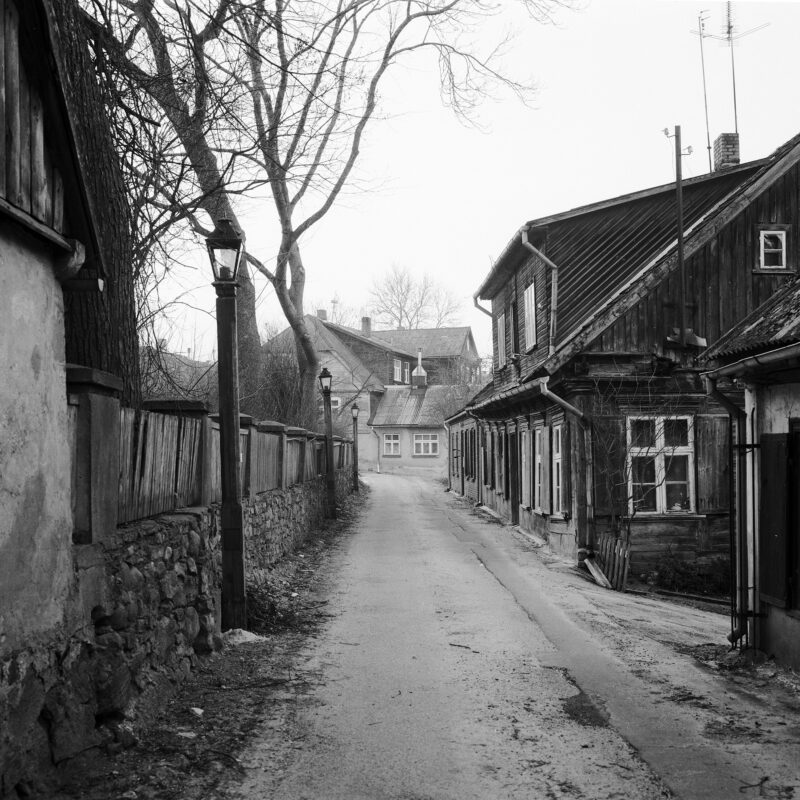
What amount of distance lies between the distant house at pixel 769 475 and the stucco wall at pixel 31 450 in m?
5.63

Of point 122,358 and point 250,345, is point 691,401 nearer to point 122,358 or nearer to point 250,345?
point 250,345

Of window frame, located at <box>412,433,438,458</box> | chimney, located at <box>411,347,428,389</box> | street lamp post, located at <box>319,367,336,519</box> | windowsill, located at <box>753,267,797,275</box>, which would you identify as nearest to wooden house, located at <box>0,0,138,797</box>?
windowsill, located at <box>753,267,797,275</box>

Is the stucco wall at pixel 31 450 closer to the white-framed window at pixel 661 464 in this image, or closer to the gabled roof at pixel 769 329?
the gabled roof at pixel 769 329

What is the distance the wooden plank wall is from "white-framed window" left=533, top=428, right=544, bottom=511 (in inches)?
582

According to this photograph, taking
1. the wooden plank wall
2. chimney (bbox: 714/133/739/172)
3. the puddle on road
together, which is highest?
chimney (bbox: 714/133/739/172)

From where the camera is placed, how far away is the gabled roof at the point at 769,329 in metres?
7.56

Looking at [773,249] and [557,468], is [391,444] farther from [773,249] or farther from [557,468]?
[773,249]

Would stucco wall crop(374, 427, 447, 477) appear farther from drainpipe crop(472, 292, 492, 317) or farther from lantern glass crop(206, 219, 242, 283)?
lantern glass crop(206, 219, 242, 283)

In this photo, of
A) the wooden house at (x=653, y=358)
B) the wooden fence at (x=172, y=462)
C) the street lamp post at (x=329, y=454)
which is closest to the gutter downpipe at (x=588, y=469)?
the wooden house at (x=653, y=358)

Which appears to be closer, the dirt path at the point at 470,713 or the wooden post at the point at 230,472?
the dirt path at the point at 470,713

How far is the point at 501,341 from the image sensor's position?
2442cm

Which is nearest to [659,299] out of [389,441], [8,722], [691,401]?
[691,401]

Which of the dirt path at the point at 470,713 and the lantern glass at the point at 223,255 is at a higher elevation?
the lantern glass at the point at 223,255

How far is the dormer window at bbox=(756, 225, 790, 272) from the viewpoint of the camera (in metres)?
16.6
